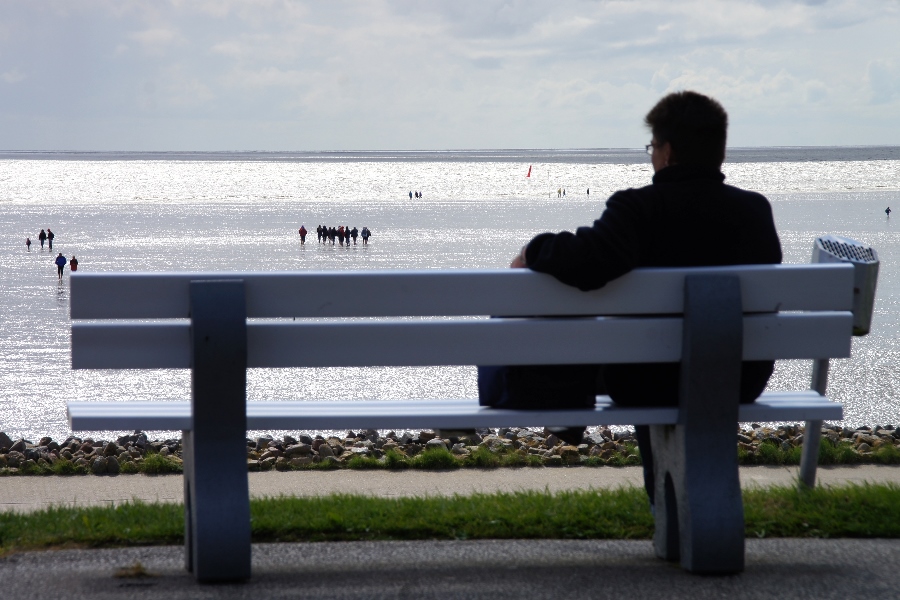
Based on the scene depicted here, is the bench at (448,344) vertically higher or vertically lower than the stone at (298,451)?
higher

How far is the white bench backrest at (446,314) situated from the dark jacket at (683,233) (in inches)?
4.6

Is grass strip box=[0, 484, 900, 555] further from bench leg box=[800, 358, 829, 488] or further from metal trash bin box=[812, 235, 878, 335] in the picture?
metal trash bin box=[812, 235, 878, 335]

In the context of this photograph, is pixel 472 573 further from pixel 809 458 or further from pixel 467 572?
pixel 809 458

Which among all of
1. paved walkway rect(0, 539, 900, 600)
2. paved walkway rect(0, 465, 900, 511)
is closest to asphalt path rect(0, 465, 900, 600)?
paved walkway rect(0, 539, 900, 600)

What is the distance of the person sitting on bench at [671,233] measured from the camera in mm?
3131

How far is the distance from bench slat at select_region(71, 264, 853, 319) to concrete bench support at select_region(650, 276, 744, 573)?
0.08 metres

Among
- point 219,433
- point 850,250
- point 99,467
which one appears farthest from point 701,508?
point 99,467

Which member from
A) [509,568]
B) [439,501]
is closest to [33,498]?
[439,501]

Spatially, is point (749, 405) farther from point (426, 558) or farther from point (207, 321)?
point (207, 321)

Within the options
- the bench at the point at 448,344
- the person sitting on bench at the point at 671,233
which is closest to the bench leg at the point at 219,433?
the bench at the point at 448,344

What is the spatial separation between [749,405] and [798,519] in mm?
629

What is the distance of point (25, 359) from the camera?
36.6 feet

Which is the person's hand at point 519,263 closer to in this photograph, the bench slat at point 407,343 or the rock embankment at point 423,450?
the bench slat at point 407,343

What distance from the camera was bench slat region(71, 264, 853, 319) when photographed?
2.88 m
